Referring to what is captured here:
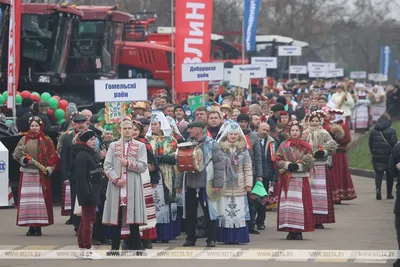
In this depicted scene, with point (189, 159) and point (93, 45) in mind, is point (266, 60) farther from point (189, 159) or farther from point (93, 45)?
point (189, 159)

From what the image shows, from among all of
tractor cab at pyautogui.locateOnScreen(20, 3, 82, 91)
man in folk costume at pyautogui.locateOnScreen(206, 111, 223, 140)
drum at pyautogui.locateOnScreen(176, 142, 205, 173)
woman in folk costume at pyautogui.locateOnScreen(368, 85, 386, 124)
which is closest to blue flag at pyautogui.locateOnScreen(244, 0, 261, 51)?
woman in folk costume at pyautogui.locateOnScreen(368, 85, 386, 124)

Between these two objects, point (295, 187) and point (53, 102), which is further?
point (53, 102)

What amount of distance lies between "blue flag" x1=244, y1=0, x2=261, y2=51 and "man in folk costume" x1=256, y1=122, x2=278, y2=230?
68.0ft

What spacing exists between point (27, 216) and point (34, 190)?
0.36 metres

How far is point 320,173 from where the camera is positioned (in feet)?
63.8

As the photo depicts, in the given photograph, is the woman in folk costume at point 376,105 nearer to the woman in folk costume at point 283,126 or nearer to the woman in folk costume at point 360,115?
the woman in folk costume at point 360,115

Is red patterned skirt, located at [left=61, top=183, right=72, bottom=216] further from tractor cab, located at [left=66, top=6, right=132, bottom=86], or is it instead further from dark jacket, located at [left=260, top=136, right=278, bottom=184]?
tractor cab, located at [left=66, top=6, right=132, bottom=86]

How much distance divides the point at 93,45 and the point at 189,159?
19964 millimetres

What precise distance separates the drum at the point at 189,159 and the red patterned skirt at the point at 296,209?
5.38ft

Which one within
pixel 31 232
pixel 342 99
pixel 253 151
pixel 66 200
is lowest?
pixel 31 232

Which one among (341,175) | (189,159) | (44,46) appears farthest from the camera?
(44,46)

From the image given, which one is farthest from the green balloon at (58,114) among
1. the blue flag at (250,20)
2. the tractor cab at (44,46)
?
the blue flag at (250,20)

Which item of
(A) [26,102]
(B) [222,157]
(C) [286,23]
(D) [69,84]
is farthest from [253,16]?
(C) [286,23]

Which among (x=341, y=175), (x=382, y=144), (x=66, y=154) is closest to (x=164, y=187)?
(x=66, y=154)
